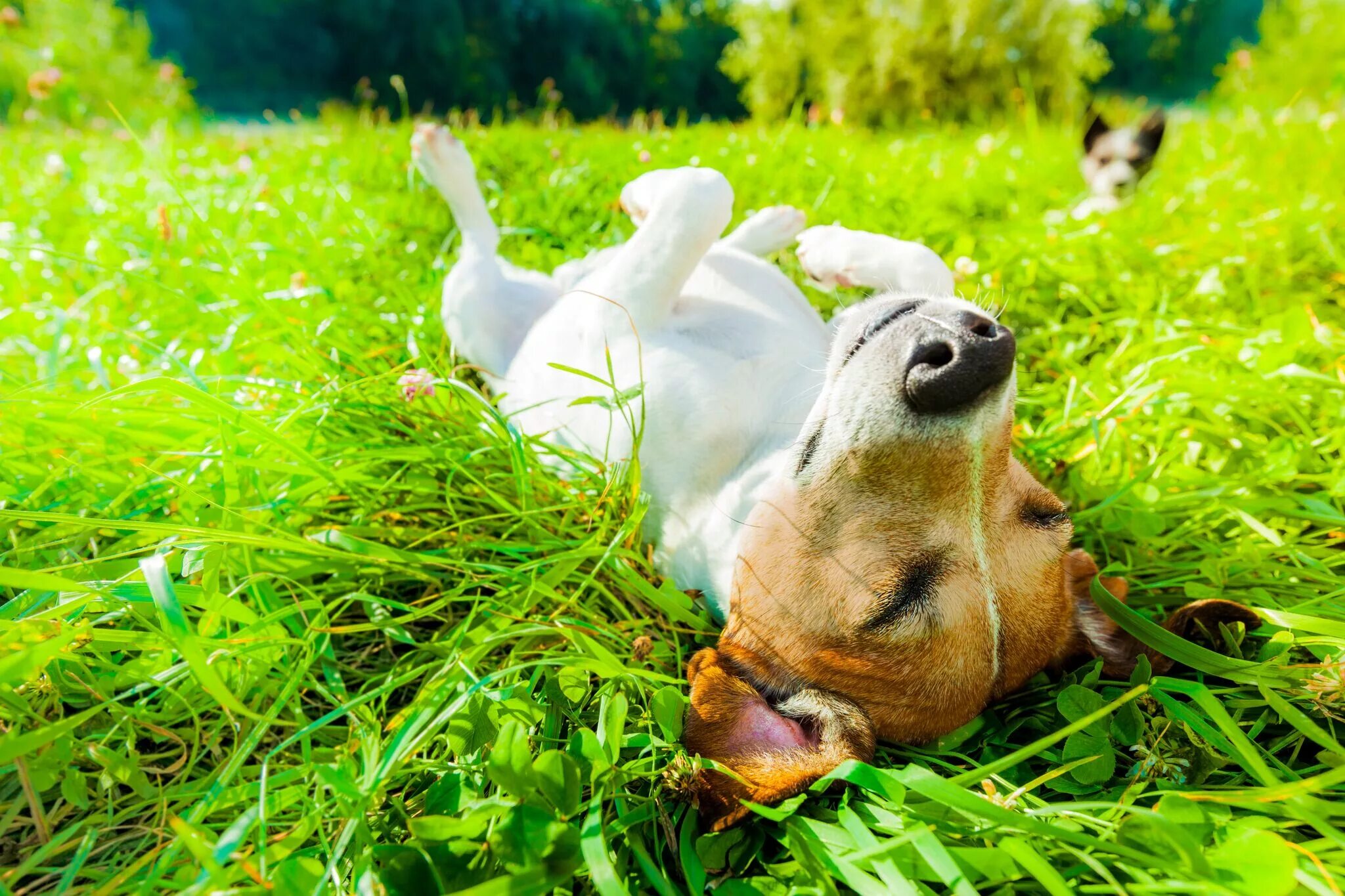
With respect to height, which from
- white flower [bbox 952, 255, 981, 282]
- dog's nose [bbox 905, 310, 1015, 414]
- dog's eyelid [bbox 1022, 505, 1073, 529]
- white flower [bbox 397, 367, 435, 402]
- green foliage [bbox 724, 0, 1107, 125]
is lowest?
dog's eyelid [bbox 1022, 505, 1073, 529]

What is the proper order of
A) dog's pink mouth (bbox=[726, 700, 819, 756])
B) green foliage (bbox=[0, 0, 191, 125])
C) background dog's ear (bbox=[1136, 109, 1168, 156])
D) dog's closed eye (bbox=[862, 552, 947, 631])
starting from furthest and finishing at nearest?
green foliage (bbox=[0, 0, 191, 125]) < background dog's ear (bbox=[1136, 109, 1168, 156]) < dog's closed eye (bbox=[862, 552, 947, 631]) < dog's pink mouth (bbox=[726, 700, 819, 756])

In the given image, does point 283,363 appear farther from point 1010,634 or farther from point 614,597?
point 1010,634

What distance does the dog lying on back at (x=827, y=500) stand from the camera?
4.97 feet

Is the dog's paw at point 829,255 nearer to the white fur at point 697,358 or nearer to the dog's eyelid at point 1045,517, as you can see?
the white fur at point 697,358

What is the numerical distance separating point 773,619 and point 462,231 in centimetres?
216

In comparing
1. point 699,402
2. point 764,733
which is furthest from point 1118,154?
point 764,733

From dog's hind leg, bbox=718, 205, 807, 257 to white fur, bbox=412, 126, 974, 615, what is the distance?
290mm

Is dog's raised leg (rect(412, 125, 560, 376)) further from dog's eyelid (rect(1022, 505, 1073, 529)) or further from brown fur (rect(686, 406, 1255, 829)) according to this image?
dog's eyelid (rect(1022, 505, 1073, 529))

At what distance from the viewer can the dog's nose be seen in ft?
4.78

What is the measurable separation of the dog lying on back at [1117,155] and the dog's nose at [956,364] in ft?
13.9

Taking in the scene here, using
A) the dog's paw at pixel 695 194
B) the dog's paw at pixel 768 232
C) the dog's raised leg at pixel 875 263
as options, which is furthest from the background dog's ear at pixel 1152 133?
the dog's paw at pixel 695 194

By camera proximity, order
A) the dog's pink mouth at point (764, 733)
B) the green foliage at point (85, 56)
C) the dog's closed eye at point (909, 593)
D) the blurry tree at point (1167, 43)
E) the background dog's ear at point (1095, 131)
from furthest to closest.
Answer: the blurry tree at point (1167, 43) < the green foliage at point (85, 56) < the background dog's ear at point (1095, 131) < the dog's closed eye at point (909, 593) < the dog's pink mouth at point (764, 733)

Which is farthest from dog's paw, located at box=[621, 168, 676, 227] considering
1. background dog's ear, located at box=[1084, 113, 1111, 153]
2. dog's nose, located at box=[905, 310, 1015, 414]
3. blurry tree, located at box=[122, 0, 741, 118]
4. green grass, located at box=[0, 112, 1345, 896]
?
blurry tree, located at box=[122, 0, 741, 118]

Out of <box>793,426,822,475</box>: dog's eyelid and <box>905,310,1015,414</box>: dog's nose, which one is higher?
<box>905,310,1015,414</box>: dog's nose
